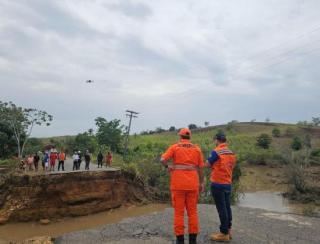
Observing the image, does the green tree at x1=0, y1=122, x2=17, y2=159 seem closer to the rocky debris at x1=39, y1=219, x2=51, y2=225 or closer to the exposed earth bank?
the rocky debris at x1=39, y1=219, x2=51, y2=225

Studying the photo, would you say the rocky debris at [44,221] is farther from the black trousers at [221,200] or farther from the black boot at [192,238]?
the black boot at [192,238]

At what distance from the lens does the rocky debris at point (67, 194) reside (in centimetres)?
2125

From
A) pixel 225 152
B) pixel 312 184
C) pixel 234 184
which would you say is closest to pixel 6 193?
pixel 234 184

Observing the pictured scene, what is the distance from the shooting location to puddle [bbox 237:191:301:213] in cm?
2945

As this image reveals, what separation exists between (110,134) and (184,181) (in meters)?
45.8

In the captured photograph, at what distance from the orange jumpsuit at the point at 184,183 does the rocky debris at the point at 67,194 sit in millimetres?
16226

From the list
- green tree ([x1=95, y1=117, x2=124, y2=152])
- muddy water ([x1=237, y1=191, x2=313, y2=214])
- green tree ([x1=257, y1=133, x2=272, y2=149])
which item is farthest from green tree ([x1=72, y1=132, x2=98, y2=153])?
green tree ([x1=257, y1=133, x2=272, y2=149])

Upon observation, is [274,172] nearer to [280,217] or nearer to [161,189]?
[161,189]

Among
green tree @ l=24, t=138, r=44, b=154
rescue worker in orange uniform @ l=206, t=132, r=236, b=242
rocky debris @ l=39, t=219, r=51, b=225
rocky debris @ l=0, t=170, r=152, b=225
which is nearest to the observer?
rescue worker in orange uniform @ l=206, t=132, r=236, b=242

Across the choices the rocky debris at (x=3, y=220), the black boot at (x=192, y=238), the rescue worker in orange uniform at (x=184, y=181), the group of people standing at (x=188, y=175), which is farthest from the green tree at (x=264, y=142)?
the rescue worker in orange uniform at (x=184, y=181)

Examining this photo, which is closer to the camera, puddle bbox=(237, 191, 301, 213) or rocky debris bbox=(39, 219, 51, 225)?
rocky debris bbox=(39, 219, 51, 225)

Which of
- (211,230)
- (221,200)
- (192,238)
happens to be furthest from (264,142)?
(192,238)

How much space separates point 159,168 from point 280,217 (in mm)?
15583

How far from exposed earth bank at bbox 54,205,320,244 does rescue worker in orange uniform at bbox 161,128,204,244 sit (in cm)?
104
